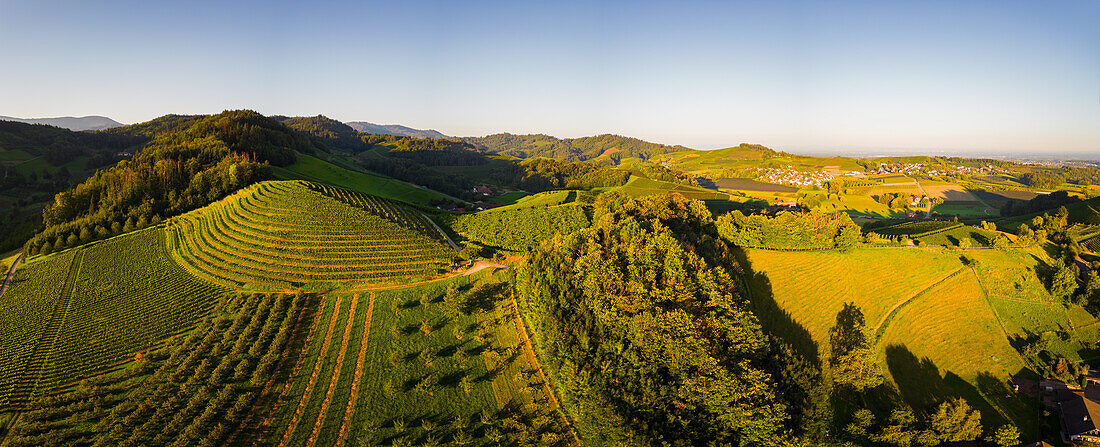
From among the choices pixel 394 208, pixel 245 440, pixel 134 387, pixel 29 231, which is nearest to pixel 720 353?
pixel 245 440

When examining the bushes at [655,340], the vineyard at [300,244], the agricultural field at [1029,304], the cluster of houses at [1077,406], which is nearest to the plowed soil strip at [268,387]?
the vineyard at [300,244]

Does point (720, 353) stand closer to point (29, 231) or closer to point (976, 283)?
point (976, 283)

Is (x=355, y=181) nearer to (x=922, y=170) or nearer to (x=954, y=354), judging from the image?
(x=954, y=354)

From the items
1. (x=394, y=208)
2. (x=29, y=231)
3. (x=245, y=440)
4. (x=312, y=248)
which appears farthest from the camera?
(x=394, y=208)

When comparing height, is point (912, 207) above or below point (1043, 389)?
above

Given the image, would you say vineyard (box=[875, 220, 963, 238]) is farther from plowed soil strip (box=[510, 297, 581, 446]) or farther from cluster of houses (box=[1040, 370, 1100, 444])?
plowed soil strip (box=[510, 297, 581, 446])

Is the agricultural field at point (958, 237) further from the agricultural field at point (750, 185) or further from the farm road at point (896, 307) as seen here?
the agricultural field at point (750, 185)

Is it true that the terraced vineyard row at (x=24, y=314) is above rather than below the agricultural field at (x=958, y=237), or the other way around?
below
